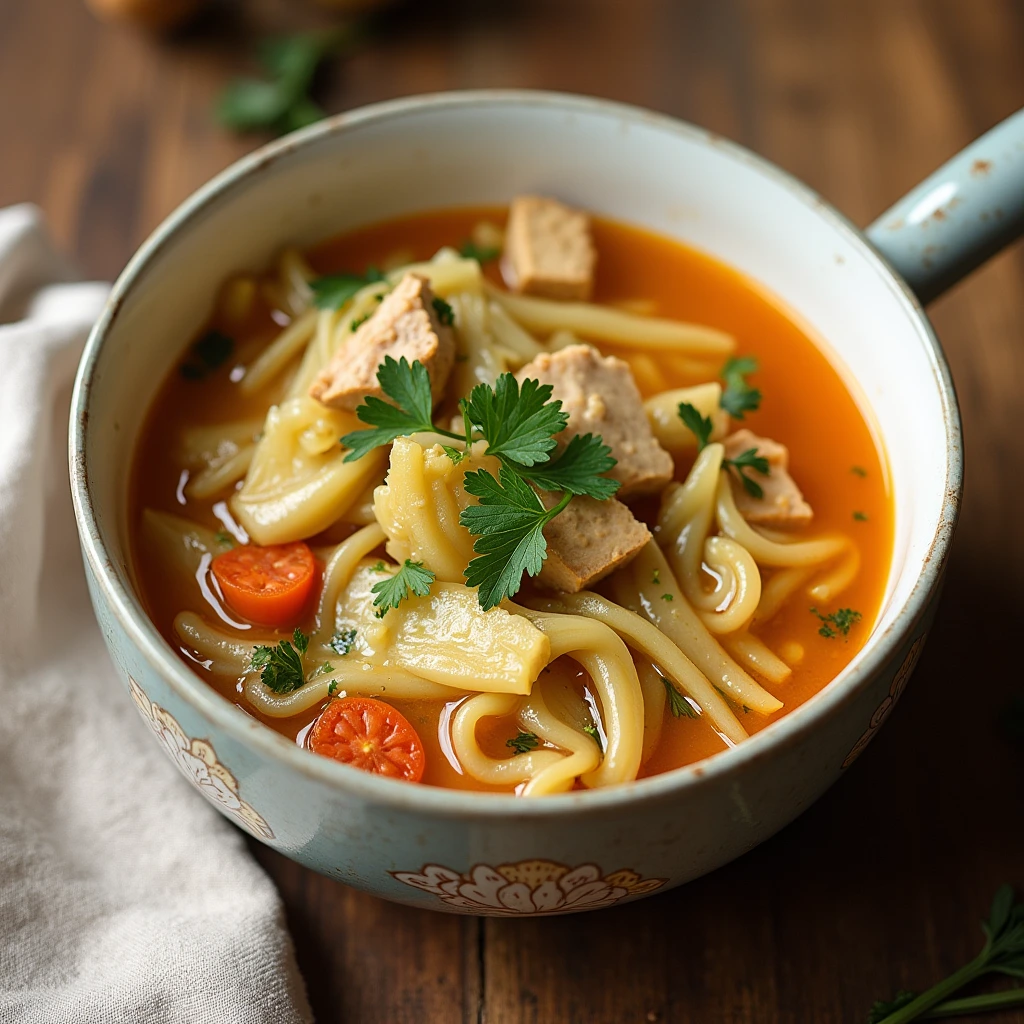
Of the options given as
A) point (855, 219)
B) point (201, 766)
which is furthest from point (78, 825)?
point (855, 219)

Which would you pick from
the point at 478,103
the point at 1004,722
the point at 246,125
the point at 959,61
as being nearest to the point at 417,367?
the point at 478,103

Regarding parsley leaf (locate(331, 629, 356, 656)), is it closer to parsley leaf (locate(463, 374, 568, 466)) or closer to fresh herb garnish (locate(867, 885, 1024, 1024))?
parsley leaf (locate(463, 374, 568, 466))

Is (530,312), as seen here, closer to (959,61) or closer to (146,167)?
(146,167)

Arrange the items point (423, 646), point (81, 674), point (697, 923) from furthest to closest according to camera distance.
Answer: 1. point (81, 674)
2. point (697, 923)
3. point (423, 646)

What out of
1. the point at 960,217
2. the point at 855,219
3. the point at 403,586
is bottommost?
the point at 403,586

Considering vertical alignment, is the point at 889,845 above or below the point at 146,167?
above

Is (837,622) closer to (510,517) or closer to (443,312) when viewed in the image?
(510,517)
